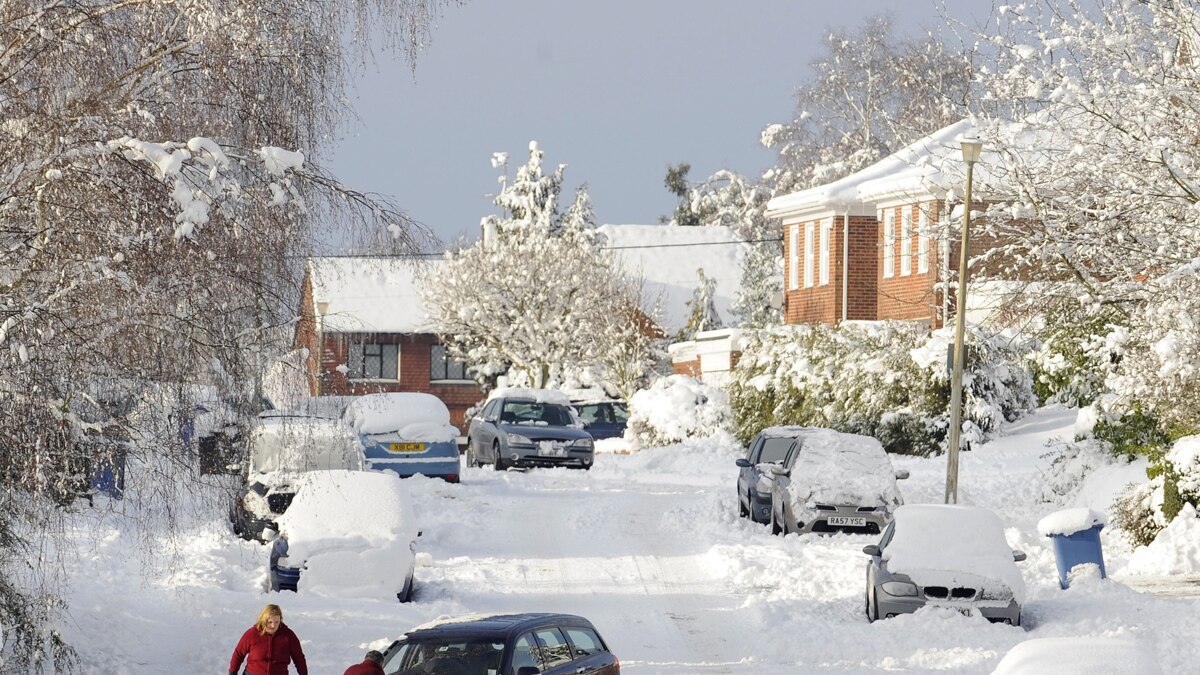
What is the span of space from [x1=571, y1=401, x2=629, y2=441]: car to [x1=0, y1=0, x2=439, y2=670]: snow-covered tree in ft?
130

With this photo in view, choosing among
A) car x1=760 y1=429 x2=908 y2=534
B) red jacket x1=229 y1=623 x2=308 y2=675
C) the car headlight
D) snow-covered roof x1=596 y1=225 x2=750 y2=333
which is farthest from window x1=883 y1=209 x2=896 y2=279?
red jacket x1=229 y1=623 x2=308 y2=675

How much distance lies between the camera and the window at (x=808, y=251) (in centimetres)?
4441

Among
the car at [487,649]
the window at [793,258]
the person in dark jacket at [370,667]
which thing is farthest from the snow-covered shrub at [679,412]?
the person in dark jacket at [370,667]

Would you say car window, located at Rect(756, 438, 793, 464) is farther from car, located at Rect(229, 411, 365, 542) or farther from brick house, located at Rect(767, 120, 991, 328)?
brick house, located at Rect(767, 120, 991, 328)

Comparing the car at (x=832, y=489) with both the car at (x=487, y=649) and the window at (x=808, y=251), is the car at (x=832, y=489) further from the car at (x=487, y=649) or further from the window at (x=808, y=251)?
the window at (x=808, y=251)

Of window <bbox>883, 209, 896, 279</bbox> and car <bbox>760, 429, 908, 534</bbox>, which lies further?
window <bbox>883, 209, 896, 279</bbox>

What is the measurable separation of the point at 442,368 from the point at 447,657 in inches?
2341

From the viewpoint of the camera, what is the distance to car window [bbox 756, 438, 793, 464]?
2531 centimetres

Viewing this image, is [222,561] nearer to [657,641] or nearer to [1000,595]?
[657,641]

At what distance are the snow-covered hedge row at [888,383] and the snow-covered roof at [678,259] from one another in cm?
3088

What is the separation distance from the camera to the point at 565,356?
59.4 metres

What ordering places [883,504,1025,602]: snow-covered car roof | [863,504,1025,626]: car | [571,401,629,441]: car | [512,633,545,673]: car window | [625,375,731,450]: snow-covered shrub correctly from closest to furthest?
[512,633,545,673]: car window → [863,504,1025,626]: car → [883,504,1025,602]: snow-covered car roof → [625,375,731,450]: snow-covered shrub → [571,401,629,441]: car

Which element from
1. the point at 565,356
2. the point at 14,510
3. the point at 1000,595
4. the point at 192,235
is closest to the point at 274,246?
the point at 192,235

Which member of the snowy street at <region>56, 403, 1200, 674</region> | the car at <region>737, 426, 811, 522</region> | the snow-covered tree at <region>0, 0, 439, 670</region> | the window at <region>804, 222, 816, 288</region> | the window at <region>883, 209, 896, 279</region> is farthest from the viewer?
the window at <region>804, 222, 816, 288</region>
